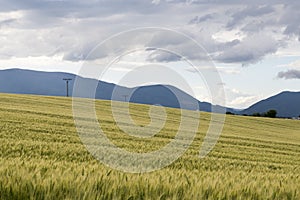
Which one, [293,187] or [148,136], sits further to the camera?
[148,136]

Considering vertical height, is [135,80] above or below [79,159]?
above

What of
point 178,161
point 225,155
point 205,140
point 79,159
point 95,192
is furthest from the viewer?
point 205,140

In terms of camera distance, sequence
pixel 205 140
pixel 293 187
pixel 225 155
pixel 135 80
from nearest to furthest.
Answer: pixel 293 187, pixel 135 80, pixel 225 155, pixel 205 140

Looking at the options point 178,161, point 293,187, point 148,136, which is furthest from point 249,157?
point 293,187

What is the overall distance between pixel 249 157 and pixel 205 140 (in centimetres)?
615

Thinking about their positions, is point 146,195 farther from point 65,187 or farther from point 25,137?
point 25,137

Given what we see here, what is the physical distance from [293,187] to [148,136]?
17.6m

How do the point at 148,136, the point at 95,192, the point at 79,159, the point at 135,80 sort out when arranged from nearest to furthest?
the point at 95,192, the point at 135,80, the point at 79,159, the point at 148,136

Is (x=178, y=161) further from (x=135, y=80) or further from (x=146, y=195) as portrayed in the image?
(x=146, y=195)

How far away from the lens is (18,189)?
4.99m

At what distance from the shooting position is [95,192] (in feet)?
16.2

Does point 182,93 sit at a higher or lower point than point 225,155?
higher

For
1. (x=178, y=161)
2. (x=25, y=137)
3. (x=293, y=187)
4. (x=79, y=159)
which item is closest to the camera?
(x=293, y=187)

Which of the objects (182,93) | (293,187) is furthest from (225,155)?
(293,187)
